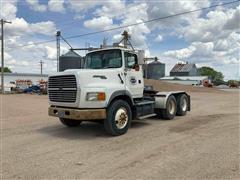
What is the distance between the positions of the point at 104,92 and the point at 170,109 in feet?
14.4

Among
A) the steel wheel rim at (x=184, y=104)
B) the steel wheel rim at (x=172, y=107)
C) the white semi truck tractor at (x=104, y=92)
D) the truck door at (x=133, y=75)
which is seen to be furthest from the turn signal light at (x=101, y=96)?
the steel wheel rim at (x=184, y=104)

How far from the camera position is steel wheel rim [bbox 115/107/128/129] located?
8.23 meters

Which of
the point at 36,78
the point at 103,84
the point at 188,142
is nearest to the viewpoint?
the point at 188,142

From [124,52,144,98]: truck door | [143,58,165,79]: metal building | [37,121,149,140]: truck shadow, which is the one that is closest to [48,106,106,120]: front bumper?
[37,121,149,140]: truck shadow

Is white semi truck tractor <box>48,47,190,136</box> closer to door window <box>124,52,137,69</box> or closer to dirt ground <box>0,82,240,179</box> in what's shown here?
door window <box>124,52,137,69</box>

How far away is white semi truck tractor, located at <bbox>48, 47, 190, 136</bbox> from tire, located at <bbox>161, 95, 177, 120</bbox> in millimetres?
890

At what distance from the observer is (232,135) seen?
795cm

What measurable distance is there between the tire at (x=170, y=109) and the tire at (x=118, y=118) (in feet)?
8.81

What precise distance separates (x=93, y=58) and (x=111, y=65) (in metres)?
0.90

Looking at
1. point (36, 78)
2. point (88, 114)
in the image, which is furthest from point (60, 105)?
point (36, 78)

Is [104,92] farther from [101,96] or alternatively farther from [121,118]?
[121,118]

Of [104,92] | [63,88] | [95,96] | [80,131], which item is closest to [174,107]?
[80,131]

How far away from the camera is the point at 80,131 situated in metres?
9.06

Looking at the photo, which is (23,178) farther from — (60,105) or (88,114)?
(60,105)
